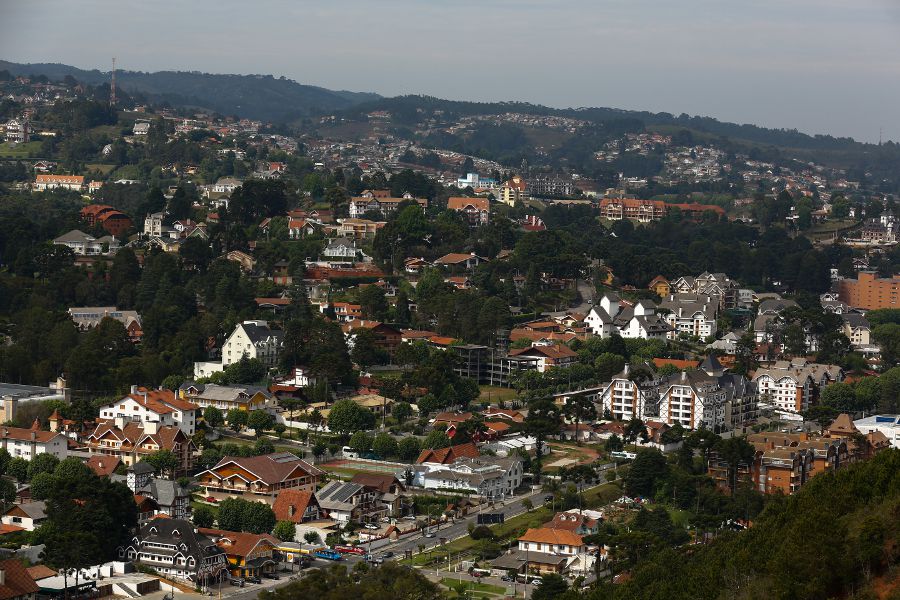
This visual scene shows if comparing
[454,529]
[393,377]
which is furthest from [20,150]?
[454,529]

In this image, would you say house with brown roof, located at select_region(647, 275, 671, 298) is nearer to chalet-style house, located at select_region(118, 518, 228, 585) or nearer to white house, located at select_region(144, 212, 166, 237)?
white house, located at select_region(144, 212, 166, 237)

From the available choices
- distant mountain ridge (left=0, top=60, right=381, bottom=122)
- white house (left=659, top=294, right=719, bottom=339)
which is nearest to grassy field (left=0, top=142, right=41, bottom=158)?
white house (left=659, top=294, right=719, bottom=339)

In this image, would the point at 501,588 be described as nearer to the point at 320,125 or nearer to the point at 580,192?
the point at 580,192

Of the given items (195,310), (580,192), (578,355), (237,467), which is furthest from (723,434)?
(580,192)

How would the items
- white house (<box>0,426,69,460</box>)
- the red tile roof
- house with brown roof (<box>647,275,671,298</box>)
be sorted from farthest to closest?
house with brown roof (<box>647,275,671,298</box>)
white house (<box>0,426,69,460</box>)
the red tile roof

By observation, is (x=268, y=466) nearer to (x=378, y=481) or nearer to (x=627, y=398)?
(x=378, y=481)

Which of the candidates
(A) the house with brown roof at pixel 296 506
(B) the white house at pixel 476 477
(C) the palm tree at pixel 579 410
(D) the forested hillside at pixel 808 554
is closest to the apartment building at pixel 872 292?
(C) the palm tree at pixel 579 410

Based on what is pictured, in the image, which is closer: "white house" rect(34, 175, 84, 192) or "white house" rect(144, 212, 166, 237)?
"white house" rect(144, 212, 166, 237)
